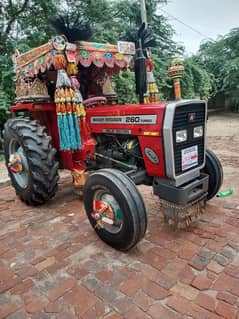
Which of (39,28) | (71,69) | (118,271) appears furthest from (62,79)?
(39,28)

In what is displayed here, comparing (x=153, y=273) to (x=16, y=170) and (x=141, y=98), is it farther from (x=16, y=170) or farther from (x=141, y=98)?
(x=16, y=170)

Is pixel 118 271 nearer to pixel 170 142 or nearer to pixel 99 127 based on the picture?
pixel 170 142

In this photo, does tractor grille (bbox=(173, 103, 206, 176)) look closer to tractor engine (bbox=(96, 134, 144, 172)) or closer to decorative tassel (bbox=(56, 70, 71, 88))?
tractor engine (bbox=(96, 134, 144, 172))

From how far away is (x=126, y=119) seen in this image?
2.28m

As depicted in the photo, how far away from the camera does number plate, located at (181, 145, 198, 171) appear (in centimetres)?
211

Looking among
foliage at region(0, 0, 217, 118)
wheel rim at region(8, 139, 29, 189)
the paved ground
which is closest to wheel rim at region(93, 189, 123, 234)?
the paved ground

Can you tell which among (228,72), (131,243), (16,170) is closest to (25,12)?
(16,170)

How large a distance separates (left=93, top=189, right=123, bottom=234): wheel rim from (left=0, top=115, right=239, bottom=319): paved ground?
19cm

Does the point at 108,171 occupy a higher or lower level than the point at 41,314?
higher

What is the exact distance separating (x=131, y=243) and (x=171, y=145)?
87 cm

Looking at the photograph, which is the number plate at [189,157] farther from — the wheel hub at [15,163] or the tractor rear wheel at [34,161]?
the wheel hub at [15,163]

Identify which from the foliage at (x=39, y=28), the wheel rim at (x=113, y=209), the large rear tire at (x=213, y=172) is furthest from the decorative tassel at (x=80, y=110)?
the foliage at (x=39, y=28)

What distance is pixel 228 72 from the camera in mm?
11797

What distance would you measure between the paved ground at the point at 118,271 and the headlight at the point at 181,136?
0.91 meters
